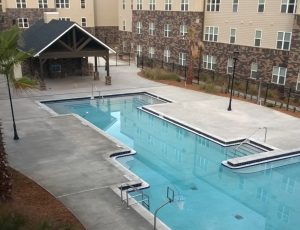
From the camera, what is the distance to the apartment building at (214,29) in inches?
1231

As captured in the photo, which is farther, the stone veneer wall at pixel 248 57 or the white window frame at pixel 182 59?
the white window frame at pixel 182 59

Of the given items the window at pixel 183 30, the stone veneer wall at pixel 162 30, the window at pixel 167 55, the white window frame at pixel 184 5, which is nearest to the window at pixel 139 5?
the stone veneer wall at pixel 162 30

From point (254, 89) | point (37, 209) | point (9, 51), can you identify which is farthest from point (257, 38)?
point (37, 209)

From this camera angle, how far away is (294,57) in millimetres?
30125

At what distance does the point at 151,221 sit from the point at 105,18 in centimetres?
5593

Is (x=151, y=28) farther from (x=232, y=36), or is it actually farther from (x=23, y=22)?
(x=23, y=22)

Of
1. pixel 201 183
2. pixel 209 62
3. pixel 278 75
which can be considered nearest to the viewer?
pixel 201 183

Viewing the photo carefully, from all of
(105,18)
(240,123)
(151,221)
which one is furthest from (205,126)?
(105,18)

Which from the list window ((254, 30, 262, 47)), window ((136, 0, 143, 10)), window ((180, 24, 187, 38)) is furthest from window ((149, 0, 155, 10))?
window ((254, 30, 262, 47))

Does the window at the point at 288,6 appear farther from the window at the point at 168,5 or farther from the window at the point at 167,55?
the window at the point at 167,55

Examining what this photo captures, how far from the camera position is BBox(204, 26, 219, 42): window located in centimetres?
3825

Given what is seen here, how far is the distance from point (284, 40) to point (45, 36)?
21.5m

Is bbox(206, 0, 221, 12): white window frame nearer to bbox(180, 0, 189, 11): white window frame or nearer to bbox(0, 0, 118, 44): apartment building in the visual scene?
bbox(180, 0, 189, 11): white window frame

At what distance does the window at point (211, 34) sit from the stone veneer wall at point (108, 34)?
27.8 m
